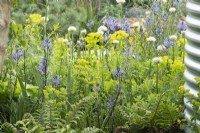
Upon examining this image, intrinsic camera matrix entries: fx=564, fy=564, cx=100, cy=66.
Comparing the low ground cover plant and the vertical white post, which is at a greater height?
the vertical white post

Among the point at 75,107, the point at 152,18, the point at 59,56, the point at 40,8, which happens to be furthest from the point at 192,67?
the point at 40,8

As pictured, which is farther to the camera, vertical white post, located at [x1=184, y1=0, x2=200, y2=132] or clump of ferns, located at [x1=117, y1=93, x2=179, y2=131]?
clump of ferns, located at [x1=117, y1=93, x2=179, y2=131]

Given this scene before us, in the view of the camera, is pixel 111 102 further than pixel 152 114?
Yes

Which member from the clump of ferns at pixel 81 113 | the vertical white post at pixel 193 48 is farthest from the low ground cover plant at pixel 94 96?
the vertical white post at pixel 193 48

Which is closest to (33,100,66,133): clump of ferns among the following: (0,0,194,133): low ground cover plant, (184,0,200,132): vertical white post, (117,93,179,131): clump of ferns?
(0,0,194,133): low ground cover plant

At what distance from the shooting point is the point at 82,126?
149 inches

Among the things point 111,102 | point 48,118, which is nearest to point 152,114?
point 111,102

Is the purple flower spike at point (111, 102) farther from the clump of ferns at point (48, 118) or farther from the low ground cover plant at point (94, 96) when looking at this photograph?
the clump of ferns at point (48, 118)

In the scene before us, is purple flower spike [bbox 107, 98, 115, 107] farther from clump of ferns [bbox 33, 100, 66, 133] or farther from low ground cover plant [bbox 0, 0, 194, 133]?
clump of ferns [bbox 33, 100, 66, 133]

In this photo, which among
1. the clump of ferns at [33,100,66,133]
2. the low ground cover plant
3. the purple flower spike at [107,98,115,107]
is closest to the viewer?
the clump of ferns at [33,100,66,133]

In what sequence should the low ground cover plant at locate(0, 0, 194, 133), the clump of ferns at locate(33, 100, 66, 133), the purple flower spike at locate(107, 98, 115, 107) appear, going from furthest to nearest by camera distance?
the purple flower spike at locate(107, 98, 115, 107) → the low ground cover plant at locate(0, 0, 194, 133) → the clump of ferns at locate(33, 100, 66, 133)

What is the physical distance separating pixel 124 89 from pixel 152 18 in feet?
7.46

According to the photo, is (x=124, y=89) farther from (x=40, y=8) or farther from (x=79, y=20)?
(x=40, y=8)

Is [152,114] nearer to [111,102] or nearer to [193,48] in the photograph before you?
[111,102]
